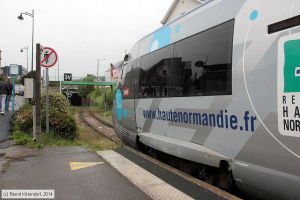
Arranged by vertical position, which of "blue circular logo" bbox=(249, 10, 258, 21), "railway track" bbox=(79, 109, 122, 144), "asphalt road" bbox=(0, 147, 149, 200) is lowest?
"railway track" bbox=(79, 109, 122, 144)

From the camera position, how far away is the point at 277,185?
15.0 feet

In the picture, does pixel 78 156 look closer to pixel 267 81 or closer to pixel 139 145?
pixel 139 145

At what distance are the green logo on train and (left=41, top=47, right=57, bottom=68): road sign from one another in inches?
347

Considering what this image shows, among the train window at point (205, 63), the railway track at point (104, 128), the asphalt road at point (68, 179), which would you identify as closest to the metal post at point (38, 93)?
the railway track at point (104, 128)

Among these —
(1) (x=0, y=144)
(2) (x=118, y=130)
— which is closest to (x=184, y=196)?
(2) (x=118, y=130)

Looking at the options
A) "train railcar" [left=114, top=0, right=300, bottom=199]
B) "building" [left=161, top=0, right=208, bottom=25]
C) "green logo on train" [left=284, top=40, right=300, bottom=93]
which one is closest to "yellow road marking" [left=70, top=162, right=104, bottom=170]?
"train railcar" [left=114, top=0, right=300, bottom=199]

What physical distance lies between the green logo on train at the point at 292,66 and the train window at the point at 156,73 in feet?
11.1

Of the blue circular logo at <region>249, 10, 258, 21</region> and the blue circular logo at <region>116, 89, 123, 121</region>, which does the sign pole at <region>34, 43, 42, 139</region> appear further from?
the blue circular logo at <region>249, 10, 258, 21</region>

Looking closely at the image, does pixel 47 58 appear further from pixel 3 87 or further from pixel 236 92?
pixel 236 92

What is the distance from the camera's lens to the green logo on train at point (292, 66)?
4238 mm

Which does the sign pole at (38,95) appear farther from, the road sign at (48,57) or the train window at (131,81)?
the train window at (131,81)

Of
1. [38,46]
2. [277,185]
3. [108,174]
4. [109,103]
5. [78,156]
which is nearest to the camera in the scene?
[277,185]

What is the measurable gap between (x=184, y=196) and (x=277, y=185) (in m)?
1.52

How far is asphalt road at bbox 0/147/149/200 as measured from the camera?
19.6 feet
